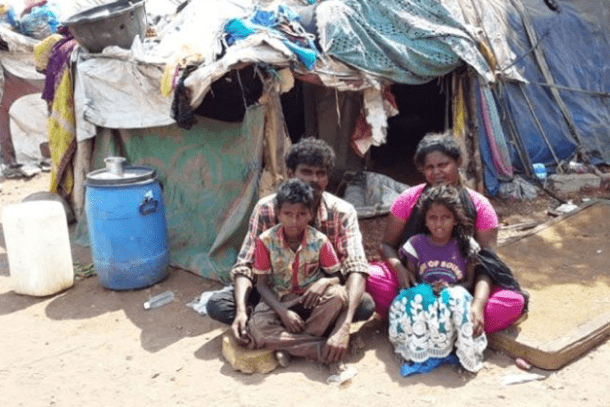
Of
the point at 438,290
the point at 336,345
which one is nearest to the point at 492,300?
the point at 438,290

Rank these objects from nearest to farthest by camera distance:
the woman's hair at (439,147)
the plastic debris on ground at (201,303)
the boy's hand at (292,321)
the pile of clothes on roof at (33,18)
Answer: the boy's hand at (292,321) → the woman's hair at (439,147) → the plastic debris on ground at (201,303) → the pile of clothes on roof at (33,18)

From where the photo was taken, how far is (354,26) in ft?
17.3

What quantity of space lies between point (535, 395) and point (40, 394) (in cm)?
257

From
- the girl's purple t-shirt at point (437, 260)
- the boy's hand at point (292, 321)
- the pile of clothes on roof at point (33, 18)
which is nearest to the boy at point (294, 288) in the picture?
the boy's hand at point (292, 321)

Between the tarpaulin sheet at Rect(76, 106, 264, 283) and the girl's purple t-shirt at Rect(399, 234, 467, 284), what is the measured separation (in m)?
1.48

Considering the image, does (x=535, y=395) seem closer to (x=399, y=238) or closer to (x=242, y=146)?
(x=399, y=238)

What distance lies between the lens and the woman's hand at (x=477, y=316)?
3559mm

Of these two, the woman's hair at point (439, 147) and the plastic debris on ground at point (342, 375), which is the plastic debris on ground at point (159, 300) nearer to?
the plastic debris on ground at point (342, 375)

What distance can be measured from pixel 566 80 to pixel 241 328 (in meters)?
5.07

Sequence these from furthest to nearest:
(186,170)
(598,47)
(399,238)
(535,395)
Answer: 1. (598,47)
2. (186,170)
3. (399,238)
4. (535,395)

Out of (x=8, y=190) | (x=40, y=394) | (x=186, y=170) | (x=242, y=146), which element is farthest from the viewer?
(x=8, y=190)

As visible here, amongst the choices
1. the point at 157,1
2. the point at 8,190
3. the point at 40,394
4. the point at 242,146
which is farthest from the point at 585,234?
the point at 8,190

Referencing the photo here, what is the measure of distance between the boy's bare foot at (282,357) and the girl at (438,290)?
1.93 feet

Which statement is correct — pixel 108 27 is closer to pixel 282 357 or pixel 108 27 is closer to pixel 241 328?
pixel 241 328
